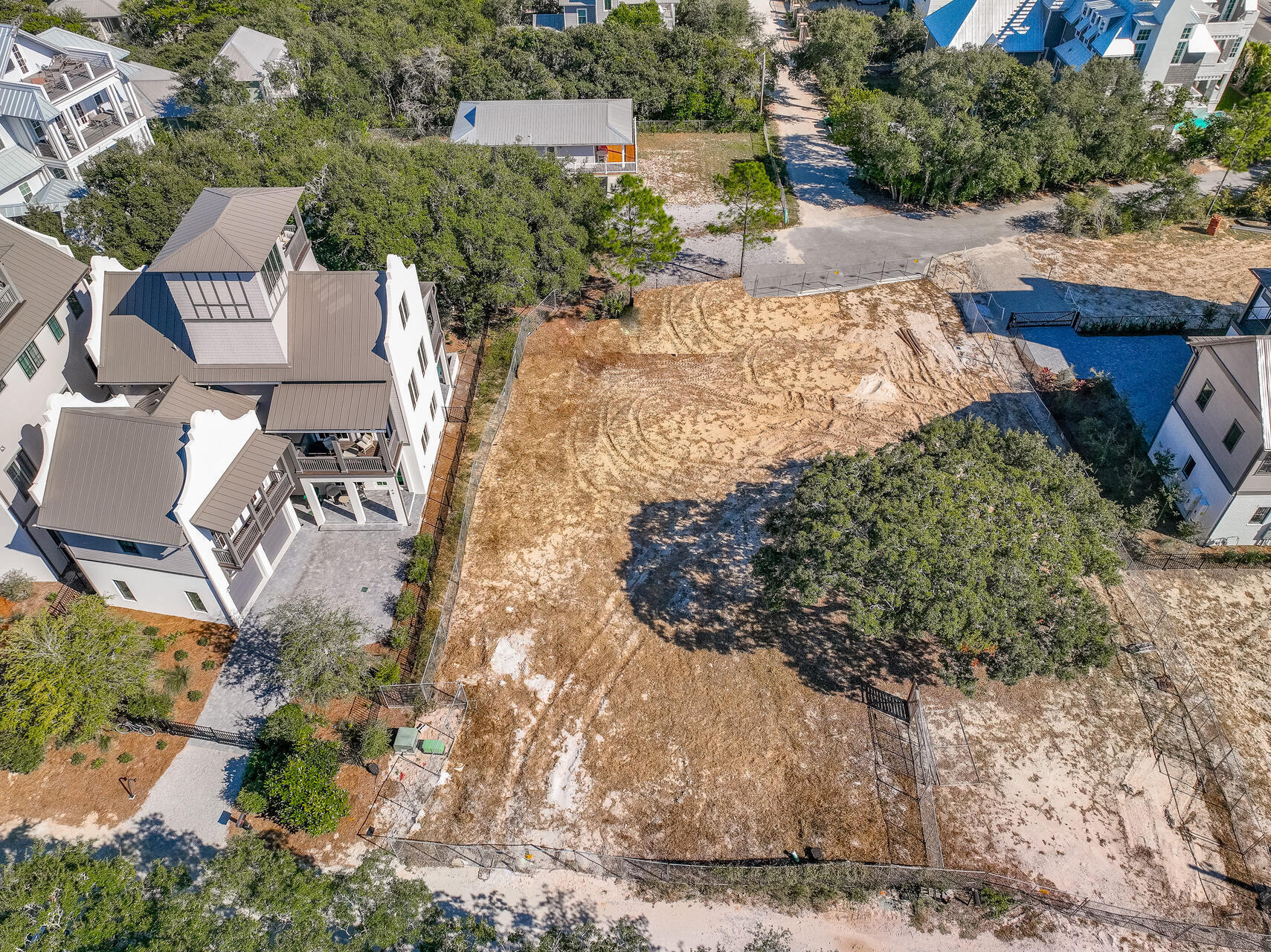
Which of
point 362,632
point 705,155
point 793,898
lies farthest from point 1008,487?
point 705,155

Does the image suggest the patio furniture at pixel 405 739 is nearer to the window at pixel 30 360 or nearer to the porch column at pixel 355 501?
the porch column at pixel 355 501

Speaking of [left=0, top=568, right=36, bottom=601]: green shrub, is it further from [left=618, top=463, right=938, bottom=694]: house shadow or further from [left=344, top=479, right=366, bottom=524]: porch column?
[left=618, top=463, right=938, bottom=694]: house shadow

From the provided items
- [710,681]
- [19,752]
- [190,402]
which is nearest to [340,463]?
[190,402]

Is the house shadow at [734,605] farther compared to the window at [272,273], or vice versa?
the window at [272,273]

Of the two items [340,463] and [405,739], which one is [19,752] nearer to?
[405,739]

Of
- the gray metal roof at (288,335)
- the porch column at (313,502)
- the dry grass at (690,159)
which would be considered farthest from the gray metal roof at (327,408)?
the dry grass at (690,159)

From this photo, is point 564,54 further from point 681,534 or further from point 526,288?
point 681,534
